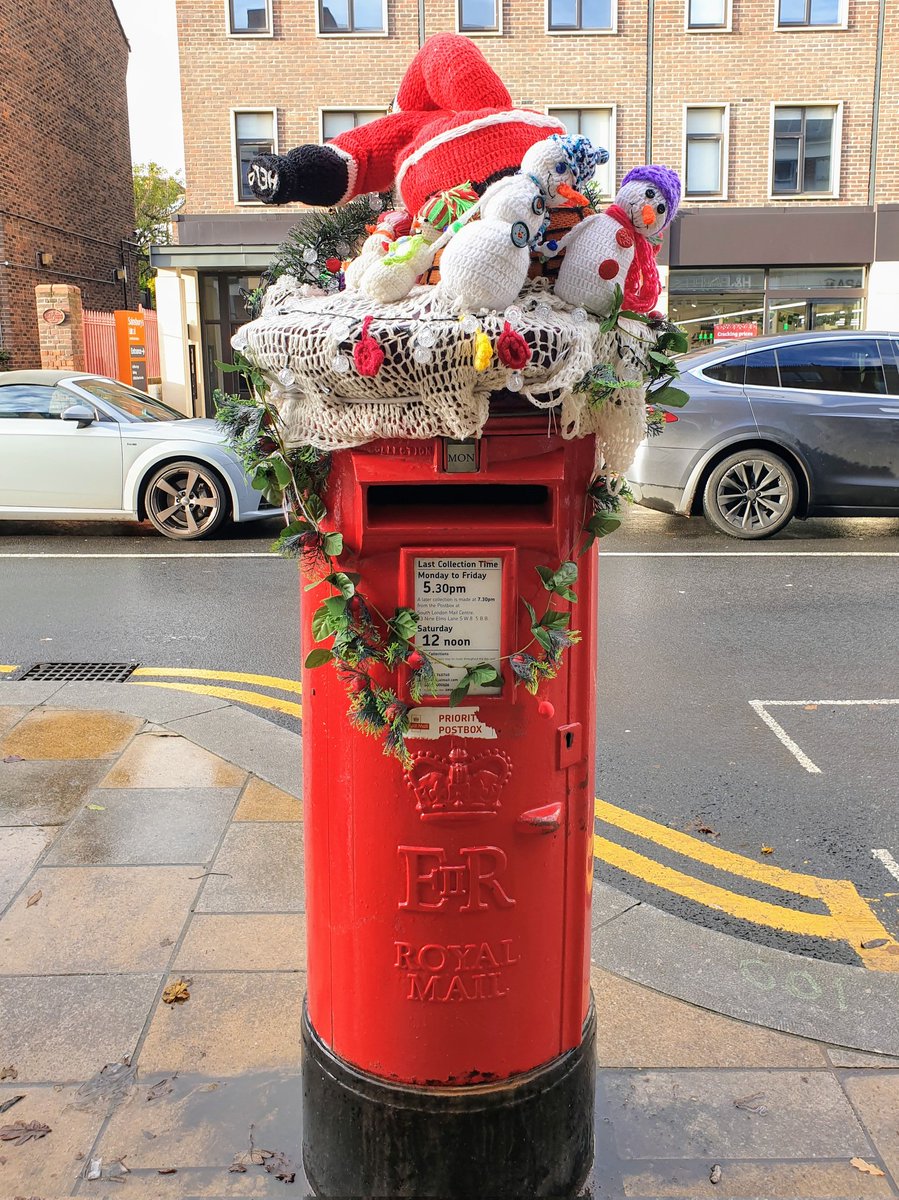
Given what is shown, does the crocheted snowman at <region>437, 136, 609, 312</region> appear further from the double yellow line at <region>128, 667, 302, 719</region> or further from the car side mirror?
the car side mirror

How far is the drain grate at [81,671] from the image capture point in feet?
18.6

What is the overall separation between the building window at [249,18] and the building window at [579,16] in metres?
5.59

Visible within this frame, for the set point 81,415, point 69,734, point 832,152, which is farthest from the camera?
point 832,152

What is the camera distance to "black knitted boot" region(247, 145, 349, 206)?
7.22 ft

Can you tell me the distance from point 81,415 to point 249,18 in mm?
15416

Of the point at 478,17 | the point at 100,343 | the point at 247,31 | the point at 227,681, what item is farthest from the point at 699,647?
the point at 247,31

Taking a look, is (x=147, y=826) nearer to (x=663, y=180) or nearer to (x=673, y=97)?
(x=663, y=180)

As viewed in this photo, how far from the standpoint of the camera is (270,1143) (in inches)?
92.9

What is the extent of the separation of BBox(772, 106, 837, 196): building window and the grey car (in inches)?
546

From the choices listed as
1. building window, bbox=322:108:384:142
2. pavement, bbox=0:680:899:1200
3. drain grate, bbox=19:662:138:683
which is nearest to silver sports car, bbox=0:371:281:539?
drain grate, bbox=19:662:138:683

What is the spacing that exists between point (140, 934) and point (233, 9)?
2214cm

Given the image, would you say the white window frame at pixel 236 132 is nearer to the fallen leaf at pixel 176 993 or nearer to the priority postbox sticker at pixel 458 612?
the fallen leaf at pixel 176 993

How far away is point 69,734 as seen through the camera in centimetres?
481

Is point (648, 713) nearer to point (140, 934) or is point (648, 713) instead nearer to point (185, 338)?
point (140, 934)
